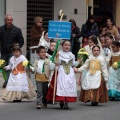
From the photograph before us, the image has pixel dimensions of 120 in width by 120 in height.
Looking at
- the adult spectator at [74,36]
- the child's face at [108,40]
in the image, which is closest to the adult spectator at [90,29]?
the adult spectator at [74,36]

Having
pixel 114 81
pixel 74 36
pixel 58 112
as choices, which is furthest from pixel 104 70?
pixel 74 36

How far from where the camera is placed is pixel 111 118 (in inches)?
475

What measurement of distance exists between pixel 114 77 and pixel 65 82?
7.37 feet

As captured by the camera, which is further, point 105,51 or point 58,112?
point 105,51

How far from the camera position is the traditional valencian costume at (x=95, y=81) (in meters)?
13.8

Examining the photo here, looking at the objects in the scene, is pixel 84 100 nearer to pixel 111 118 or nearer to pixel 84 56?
pixel 84 56

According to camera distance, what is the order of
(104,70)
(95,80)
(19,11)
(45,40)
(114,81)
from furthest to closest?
(19,11) → (45,40) → (114,81) → (104,70) → (95,80)

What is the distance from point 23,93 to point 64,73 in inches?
60.3

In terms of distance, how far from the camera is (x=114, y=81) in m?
15.1

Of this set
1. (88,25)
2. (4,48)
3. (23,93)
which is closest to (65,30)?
(23,93)

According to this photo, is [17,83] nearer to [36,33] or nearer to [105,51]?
[105,51]

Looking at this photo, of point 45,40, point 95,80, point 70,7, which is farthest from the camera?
point 70,7

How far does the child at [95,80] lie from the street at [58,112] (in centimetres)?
20

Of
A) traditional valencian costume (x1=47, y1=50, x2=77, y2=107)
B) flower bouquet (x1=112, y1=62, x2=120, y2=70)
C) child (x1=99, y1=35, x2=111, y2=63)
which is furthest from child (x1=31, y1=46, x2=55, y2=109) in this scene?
flower bouquet (x1=112, y1=62, x2=120, y2=70)
